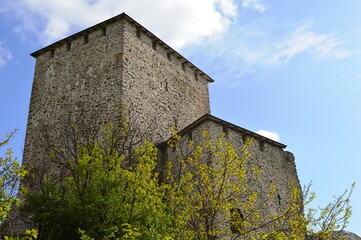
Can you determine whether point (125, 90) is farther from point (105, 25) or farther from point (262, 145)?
point (262, 145)

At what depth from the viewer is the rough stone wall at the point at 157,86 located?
56.3ft

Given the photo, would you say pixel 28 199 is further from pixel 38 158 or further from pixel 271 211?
pixel 271 211

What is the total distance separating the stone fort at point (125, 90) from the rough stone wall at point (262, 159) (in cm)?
4

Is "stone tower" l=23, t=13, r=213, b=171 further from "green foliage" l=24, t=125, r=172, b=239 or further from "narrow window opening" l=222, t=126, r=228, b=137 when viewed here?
"green foliage" l=24, t=125, r=172, b=239

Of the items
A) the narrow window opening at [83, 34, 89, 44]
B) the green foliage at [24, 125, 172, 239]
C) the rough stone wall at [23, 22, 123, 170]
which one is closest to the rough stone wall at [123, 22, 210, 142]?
the rough stone wall at [23, 22, 123, 170]

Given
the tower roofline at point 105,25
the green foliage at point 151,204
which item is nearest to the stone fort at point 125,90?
the tower roofline at point 105,25

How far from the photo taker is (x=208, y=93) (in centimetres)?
2270

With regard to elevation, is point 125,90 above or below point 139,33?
below

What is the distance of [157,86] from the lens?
18.6 metres

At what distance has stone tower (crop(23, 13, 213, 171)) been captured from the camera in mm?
16875

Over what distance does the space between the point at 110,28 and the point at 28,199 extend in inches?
343

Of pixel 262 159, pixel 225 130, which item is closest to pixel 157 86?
pixel 225 130

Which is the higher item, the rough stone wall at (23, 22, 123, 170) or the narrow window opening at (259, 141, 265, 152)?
the rough stone wall at (23, 22, 123, 170)

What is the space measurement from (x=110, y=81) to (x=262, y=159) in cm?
682
